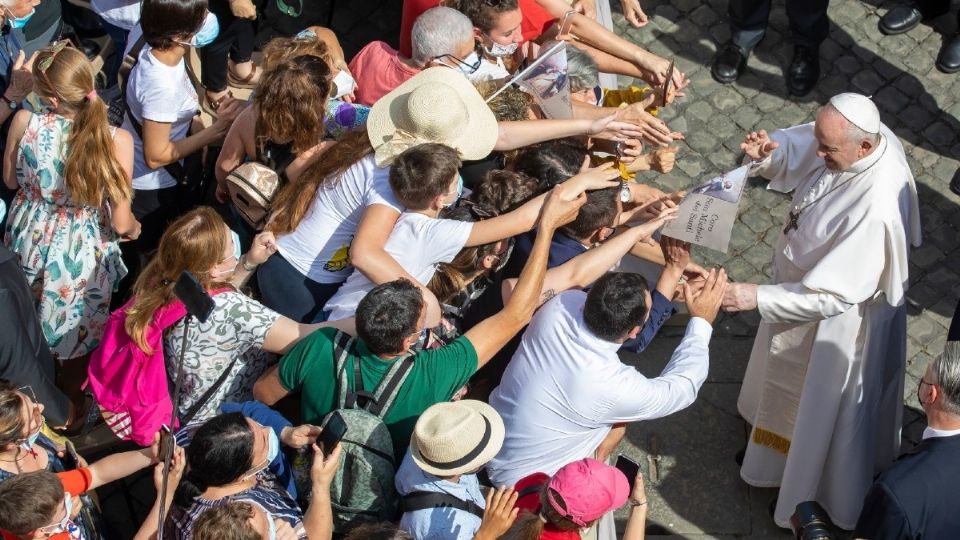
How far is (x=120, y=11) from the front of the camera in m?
6.27

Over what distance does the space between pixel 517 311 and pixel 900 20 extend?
4.49m

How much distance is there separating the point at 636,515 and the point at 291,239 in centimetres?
203

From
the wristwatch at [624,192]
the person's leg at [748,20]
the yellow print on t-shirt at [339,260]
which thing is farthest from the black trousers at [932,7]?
the yellow print on t-shirt at [339,260]

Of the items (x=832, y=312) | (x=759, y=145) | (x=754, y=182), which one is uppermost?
(x=759, y=145)

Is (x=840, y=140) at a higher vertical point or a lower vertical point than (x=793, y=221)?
higher

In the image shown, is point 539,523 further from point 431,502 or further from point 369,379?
point 369,379

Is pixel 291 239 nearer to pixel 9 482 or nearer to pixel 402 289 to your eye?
pixel 402 289

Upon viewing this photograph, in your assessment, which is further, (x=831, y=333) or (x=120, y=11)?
(x=120, y=11)

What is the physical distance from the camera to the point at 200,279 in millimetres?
4527

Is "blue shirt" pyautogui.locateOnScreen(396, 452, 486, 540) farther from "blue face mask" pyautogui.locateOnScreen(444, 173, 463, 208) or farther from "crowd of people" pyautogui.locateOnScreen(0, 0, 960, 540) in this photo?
"blue face mask" pyautogui.locateOnScreen(444, 173, 463, 208)

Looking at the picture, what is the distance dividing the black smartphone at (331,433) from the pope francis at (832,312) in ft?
6.11

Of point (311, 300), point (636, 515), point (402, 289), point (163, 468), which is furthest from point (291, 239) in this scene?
point (636, 515)

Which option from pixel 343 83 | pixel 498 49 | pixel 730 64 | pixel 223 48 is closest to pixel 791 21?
pixel 730 64

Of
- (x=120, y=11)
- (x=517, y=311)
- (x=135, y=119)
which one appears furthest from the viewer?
(x=120, y=11)
